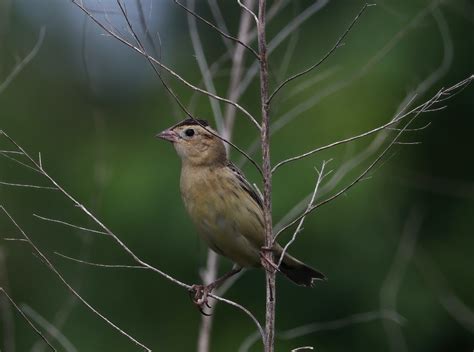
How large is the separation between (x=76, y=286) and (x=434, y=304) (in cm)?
375

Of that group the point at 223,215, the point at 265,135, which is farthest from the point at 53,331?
the point at 265,135

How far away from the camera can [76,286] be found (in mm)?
10289

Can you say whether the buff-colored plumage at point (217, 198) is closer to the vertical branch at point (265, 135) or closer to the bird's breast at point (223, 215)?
the bird's breast at point (223, 215)

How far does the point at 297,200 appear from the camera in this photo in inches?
334

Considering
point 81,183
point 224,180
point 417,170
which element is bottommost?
point 224,180

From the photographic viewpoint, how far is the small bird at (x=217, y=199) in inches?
219

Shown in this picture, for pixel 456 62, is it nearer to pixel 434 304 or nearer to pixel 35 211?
pixel 434 304

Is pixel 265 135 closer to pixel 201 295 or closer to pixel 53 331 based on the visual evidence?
pixel 201 295

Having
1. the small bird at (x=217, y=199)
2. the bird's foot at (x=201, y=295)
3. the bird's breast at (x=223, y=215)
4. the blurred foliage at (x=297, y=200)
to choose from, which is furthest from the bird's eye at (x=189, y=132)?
the blurred foliage at (x=297, y=200)

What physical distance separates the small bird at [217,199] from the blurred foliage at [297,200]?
234 cm

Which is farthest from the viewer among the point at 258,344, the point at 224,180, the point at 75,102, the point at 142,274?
the point at 75,102

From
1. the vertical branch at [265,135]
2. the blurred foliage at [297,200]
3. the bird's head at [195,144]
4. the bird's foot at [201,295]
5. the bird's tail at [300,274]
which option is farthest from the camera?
the blurred foliage at [297,200]

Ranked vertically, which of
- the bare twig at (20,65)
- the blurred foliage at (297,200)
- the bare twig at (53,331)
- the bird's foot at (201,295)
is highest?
the blurred foliage at (297,200)

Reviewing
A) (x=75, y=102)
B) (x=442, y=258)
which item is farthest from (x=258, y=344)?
(x=75, y=102)
